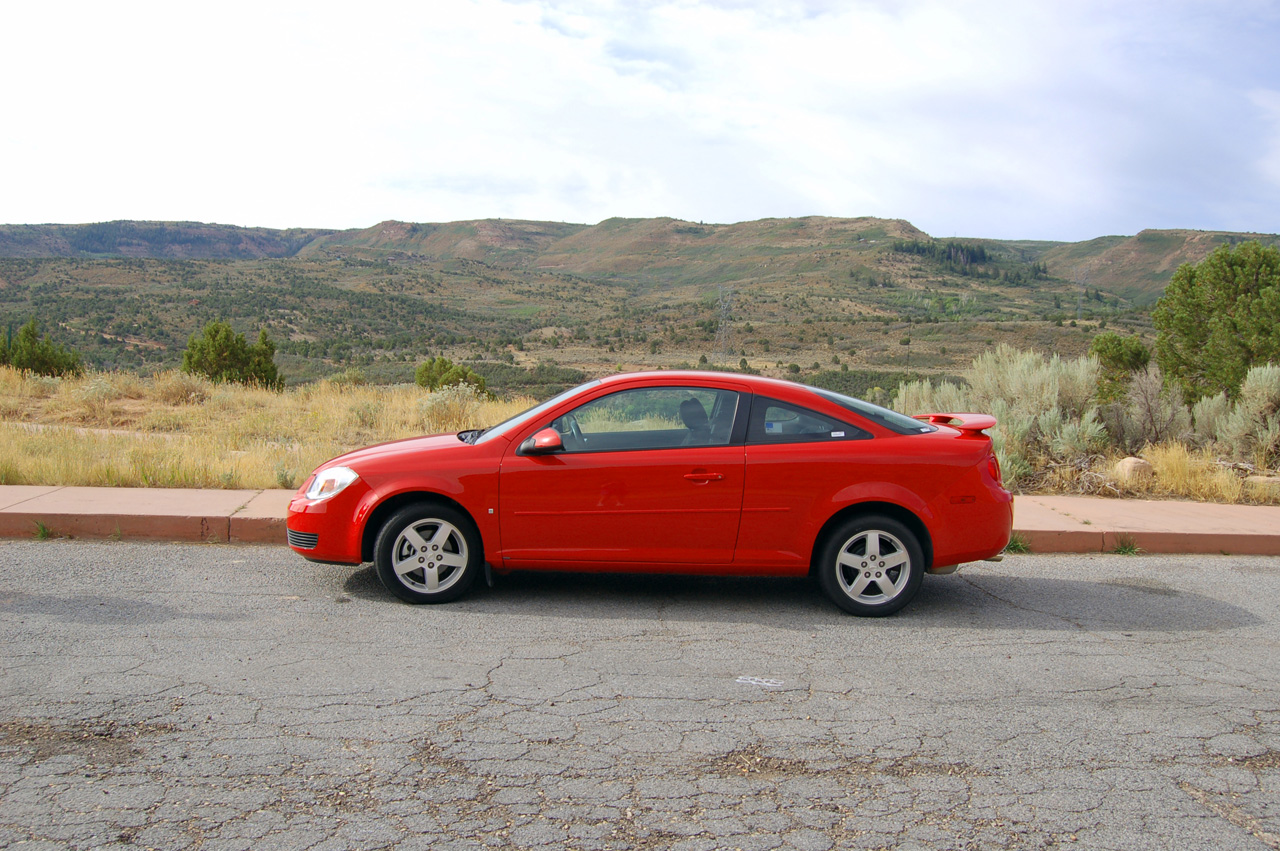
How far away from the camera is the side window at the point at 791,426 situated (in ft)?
18.7

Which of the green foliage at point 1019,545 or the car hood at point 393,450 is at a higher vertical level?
the car hood at point 393,450

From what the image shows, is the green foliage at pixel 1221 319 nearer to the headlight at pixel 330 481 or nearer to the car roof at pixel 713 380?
the car roof at pixel 713 380

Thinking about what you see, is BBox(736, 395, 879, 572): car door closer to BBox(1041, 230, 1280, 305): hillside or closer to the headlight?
the headlight

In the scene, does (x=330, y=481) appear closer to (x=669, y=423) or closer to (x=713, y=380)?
(x=669, y=423)

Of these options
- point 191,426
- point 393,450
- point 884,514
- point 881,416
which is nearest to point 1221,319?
point 881,416

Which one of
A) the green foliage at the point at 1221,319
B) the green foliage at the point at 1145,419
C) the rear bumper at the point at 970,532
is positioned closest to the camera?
the rear bumper at the point at 970,532

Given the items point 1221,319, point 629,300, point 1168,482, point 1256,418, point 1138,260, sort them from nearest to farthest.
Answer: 1. point 1168,482
2. point 1256,418
3. point 1221,319
4. point 629,300
5. point 1138,260

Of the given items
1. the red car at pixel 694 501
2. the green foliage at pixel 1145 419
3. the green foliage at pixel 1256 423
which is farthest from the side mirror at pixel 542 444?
the green foliage at pixel 1256 423

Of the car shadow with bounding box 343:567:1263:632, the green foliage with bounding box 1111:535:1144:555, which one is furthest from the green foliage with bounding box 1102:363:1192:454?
the car shadow with bounding box 343:567:1263:632

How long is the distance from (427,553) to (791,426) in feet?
7.90

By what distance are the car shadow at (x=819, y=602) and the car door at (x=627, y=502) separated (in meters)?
0.38

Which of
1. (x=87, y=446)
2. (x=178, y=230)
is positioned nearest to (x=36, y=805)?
(x=87, y=446)

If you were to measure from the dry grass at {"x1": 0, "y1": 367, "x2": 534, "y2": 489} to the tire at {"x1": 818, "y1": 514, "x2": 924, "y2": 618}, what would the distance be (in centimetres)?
597

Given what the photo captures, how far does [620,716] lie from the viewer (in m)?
4.11
